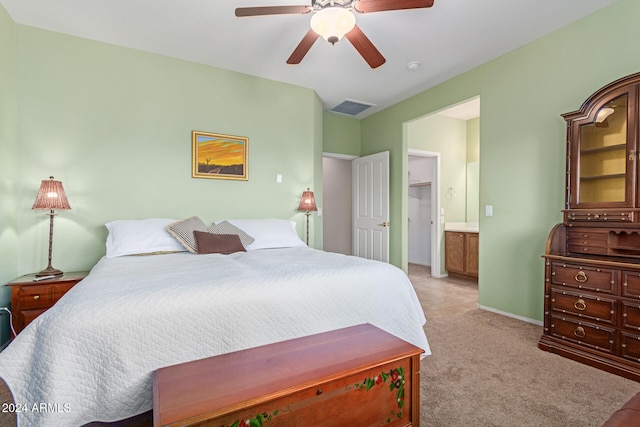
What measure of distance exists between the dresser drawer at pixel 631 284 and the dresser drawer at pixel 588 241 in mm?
323

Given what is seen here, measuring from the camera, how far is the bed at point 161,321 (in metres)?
1.27

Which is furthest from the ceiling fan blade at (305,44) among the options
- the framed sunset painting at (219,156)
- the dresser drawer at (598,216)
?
the dresser drawer at (598,216)

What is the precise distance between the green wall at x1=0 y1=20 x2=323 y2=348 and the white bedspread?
1316 mm

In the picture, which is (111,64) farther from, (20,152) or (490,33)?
(490,33)

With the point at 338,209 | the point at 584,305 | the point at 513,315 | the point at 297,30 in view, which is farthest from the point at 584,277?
the point at 338,209

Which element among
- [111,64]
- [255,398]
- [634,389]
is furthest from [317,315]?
[111,64]

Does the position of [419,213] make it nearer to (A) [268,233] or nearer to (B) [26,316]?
(A) [268,233]

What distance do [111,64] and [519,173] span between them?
4232 millimetres

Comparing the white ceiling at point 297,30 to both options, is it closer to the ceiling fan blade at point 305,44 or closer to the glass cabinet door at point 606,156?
the ceiling fan blade at point 305,44

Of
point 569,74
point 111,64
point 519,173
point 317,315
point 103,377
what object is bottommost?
point 103,377

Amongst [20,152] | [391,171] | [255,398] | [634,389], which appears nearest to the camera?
[255,398]

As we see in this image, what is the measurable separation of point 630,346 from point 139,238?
375 cm

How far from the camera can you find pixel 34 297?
8.19 feet

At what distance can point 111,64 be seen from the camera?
3182 mm
